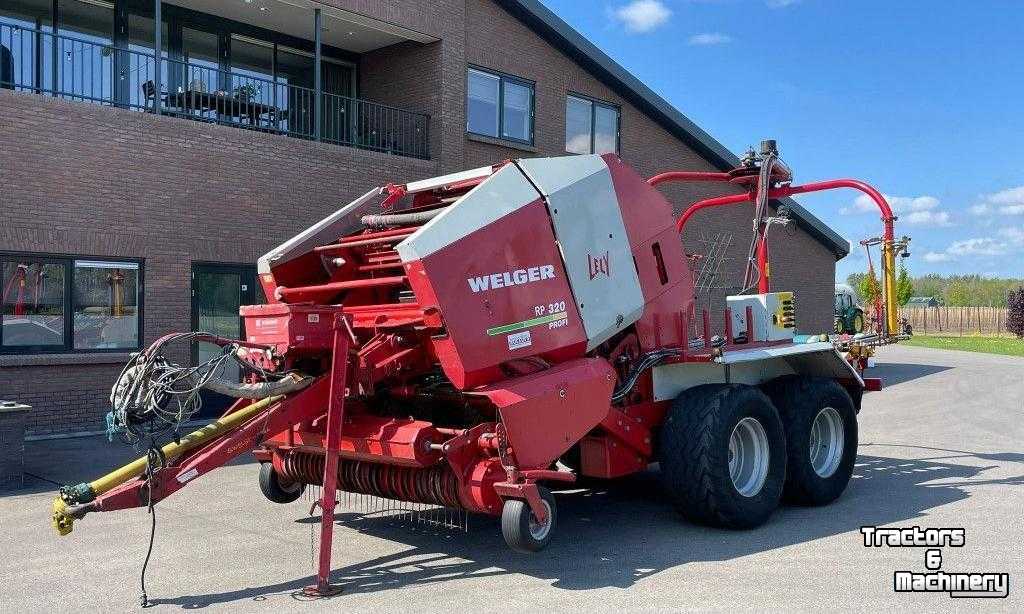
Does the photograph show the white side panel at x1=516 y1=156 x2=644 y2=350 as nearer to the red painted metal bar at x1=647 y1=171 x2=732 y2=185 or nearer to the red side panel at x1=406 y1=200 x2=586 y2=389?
the red side panel at x1=406 y1=200 x2=586 y2=389

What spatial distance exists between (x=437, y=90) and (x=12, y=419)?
9384 millimetres

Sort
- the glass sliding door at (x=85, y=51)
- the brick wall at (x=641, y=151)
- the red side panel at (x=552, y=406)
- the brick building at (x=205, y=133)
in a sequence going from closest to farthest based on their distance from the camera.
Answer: the red side panel at (x=552, y=406) < the brick building at (x=205, y=133) < the glass sliding door at (x=85, y=51) < the brick wall at (x=641, y=151)

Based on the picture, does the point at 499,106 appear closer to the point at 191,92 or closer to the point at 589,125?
the point at 589,125

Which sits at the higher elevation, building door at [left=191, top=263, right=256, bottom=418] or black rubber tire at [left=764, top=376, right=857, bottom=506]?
building door at [left=191, top=263, right=256, bottom=418]

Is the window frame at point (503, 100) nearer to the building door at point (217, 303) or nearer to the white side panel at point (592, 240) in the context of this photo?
the building door at point (217, 303)

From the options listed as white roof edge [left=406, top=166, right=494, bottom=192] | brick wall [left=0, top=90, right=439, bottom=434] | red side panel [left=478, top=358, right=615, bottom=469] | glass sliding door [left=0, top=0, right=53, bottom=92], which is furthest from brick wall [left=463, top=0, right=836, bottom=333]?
red side panel [left=478, top=358, right=615, bottom=469]

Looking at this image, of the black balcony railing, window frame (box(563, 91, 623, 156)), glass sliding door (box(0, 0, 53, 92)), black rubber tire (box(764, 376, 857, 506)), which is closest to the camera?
black rubber tire (box(764, 376, 857, 506))

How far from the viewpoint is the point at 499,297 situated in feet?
20.2

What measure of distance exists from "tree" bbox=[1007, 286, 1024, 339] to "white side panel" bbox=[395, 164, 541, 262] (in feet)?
159

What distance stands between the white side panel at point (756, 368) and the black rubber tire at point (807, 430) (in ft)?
0.71

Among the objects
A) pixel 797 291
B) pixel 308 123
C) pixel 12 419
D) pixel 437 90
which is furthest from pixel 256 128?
pixel 797 291

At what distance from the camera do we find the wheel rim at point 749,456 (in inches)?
297

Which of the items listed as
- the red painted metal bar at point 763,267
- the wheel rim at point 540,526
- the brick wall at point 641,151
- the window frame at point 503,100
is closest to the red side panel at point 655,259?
the red painted metal bar at point 763,267

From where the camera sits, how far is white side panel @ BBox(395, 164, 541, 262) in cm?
577
